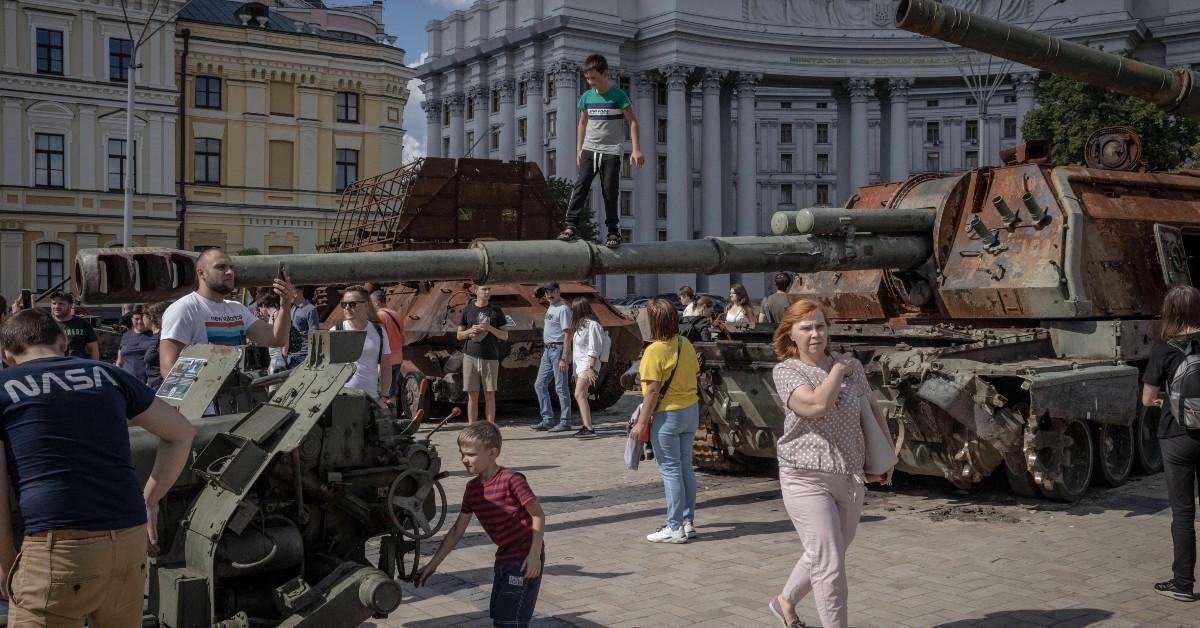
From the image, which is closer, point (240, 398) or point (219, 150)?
point (240, 398)

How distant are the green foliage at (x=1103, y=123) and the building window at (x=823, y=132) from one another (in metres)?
53.1

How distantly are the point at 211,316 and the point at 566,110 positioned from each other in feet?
209

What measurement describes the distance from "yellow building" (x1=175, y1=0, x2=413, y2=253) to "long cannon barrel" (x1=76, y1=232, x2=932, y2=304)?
3229 cm

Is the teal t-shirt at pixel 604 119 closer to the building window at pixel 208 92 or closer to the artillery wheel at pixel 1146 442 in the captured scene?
the artillery wheel at pixel 1146 442

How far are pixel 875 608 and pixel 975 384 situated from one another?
8.36 ft

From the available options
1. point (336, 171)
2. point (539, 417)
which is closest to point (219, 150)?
point (336, 171)

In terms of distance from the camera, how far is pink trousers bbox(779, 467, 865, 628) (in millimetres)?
5246

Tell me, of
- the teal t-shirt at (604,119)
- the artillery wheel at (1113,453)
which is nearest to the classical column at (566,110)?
the artillery wheel at (1113,453)

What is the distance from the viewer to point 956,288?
32.6 feet

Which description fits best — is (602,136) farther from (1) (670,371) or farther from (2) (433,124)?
(2) (433,124)

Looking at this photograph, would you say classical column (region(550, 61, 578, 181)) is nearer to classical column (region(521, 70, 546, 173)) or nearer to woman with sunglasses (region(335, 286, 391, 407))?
classical column (region(521, 70, 546, 173))

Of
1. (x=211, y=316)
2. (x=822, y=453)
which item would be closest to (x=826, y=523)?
(x=822, y=453)

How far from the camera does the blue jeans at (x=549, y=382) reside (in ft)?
46.0

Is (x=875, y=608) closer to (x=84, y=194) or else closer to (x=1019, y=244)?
(x=1019, y=244)
